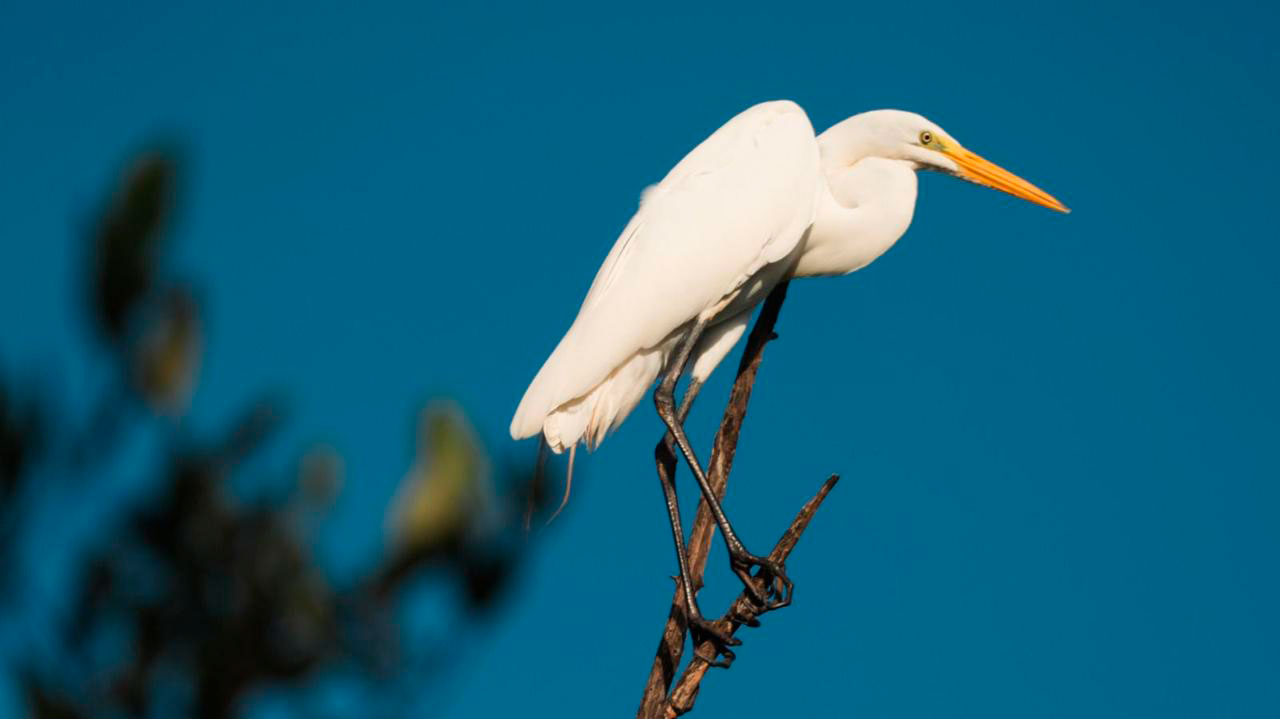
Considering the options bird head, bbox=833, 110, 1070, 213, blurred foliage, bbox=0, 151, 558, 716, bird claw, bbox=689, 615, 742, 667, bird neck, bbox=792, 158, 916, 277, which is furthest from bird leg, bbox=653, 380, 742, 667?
blurred foliage, bbox=0, 151, 558, 716

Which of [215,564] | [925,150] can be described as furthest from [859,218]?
[215,564]

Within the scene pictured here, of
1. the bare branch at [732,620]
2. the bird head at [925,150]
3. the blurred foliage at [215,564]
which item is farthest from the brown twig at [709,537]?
the blurred foliage at [215,564]

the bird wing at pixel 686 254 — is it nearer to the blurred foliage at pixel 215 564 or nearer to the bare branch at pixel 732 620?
the bare branch at pixel 732 620

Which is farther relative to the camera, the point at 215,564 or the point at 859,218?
the point at 859,218

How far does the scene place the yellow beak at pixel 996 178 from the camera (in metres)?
4.90

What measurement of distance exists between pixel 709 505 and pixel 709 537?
0.12m

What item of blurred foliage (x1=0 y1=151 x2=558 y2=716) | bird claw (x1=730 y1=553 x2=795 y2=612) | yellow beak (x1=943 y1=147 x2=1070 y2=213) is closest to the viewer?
blurred foliage (x1=0 y1=151 x2=558 y2=716)

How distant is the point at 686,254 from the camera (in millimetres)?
4359

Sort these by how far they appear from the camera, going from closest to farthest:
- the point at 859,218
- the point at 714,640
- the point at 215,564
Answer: the point at 215,564 → the point at 714,640 → the point at 859,218

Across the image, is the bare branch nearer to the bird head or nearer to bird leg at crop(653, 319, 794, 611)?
bird leg at crop(653, 319, 794, 611)

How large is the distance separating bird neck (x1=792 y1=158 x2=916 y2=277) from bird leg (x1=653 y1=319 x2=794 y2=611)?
52 centimetres

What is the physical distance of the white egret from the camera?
4258mm

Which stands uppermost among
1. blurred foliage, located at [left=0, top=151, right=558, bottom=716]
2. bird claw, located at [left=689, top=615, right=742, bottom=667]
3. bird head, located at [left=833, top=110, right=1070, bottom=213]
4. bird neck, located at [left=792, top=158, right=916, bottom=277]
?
bird head, located at [left=833, top=110, right=1070, bottom=213]

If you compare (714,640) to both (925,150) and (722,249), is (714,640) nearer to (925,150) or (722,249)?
(722,249)
